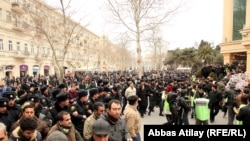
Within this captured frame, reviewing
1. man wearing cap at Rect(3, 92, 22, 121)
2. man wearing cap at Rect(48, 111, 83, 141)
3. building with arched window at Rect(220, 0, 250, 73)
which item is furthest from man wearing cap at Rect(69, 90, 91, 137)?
building with arched window at Rect(220, 0, 250, 73)

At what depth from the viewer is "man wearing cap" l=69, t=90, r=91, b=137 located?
4.57 m

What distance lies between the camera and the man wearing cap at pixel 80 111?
4.57 meters

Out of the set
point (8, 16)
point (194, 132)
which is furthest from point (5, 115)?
point (8, 16)

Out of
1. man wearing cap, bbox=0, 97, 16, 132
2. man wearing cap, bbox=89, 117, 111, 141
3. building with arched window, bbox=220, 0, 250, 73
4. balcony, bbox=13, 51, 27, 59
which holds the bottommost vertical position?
man wearing cap, bbox=0, 97, 16, 132

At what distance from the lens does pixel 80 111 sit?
494 centimetres

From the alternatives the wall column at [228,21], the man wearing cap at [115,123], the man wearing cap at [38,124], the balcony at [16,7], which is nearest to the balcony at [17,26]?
the balcony at [16,7]

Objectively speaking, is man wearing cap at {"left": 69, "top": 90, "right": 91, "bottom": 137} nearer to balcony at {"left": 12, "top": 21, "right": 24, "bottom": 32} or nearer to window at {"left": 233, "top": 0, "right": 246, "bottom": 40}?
window at {"left": 233, "top": 0, "right": 246, "bottom": 40}

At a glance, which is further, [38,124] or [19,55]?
[19,55]

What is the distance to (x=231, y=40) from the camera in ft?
87.0

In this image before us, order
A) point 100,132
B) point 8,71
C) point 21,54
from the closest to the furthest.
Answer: point 100,132 → point 8,71 → point 21,54

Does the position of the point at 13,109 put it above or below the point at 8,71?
below

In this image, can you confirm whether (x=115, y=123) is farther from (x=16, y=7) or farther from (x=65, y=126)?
(x=16, y=7)

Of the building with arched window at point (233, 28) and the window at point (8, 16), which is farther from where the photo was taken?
the window at point (8, 16)

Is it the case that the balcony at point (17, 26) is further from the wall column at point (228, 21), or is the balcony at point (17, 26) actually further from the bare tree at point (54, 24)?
the wall column at point (228, 21)
